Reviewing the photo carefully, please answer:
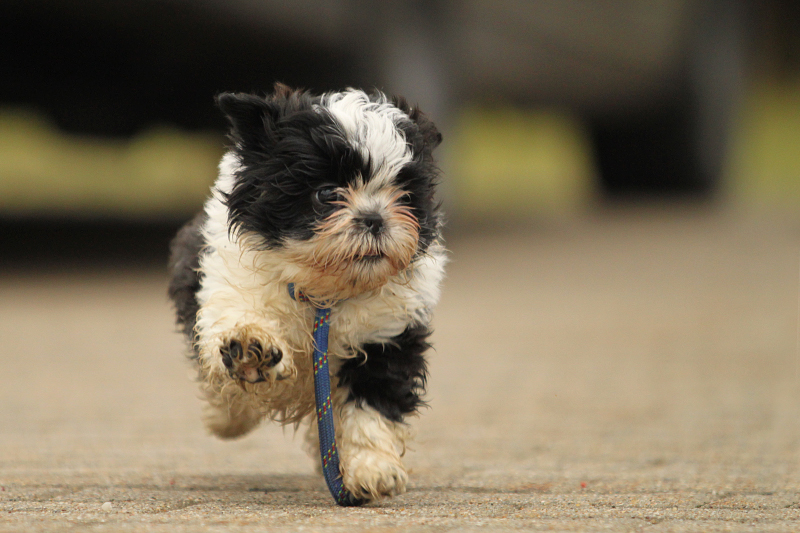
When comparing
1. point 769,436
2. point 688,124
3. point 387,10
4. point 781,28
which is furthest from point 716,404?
point 781,28

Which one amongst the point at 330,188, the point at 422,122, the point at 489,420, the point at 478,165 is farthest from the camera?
the point at 478,165

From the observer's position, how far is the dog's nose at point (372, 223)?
119 inches

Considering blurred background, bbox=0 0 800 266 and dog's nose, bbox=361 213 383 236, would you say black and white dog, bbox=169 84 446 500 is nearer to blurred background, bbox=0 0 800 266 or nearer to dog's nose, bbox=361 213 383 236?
dog's nose, bbox=361 213 383 236

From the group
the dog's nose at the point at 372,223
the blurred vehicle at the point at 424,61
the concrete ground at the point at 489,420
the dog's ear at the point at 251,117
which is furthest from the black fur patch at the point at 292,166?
the blurred vehicle at the point at 424,61

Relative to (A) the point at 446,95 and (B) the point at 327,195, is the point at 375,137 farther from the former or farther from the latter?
(A) the point at 446,95

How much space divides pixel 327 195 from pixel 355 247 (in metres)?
0.21

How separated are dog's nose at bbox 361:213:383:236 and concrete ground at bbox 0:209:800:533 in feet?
3.09

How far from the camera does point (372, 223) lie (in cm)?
303

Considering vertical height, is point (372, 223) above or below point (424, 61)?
below

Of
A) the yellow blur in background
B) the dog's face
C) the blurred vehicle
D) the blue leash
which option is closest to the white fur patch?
the dog's face

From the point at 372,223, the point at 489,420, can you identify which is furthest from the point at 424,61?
the point at 372,223

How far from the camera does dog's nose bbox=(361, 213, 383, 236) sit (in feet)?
9.91

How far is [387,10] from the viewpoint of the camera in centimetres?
1570

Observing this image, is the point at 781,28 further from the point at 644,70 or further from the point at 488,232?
the point at 488,232
